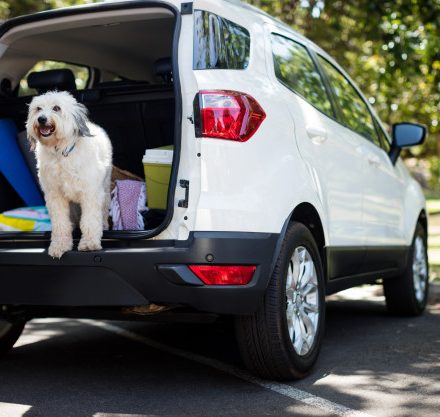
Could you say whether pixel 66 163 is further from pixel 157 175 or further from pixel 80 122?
pixel 157 175

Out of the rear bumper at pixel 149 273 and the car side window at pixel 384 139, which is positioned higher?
the car side window at pixel 384 139

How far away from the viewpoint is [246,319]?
14.2 feet

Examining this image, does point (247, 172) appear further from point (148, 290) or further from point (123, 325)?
point (123, 325)

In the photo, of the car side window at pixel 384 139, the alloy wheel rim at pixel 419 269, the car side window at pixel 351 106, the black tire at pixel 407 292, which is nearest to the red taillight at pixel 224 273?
the car side window at pixel 351 106

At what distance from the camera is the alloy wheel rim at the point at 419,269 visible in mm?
7120

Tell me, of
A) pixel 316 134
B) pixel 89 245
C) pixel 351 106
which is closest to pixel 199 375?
pixel 89 245

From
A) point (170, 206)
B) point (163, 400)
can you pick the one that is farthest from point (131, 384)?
point (170, 206)

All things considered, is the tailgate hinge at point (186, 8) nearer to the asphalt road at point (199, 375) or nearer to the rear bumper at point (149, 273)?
the rear bumper at point (149, 273)

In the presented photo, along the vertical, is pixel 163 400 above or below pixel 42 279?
below

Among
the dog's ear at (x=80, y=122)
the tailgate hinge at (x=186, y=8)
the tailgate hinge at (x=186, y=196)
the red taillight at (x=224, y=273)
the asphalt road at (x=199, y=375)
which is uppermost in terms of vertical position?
the tailgate hinge at (x=186, y=8)

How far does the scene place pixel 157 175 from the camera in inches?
185

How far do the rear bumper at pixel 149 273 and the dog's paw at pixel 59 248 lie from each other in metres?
0.03

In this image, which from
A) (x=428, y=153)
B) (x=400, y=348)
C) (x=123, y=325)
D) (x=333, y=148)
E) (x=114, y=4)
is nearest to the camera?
(x=114, y=4)

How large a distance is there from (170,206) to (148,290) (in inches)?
18.2
